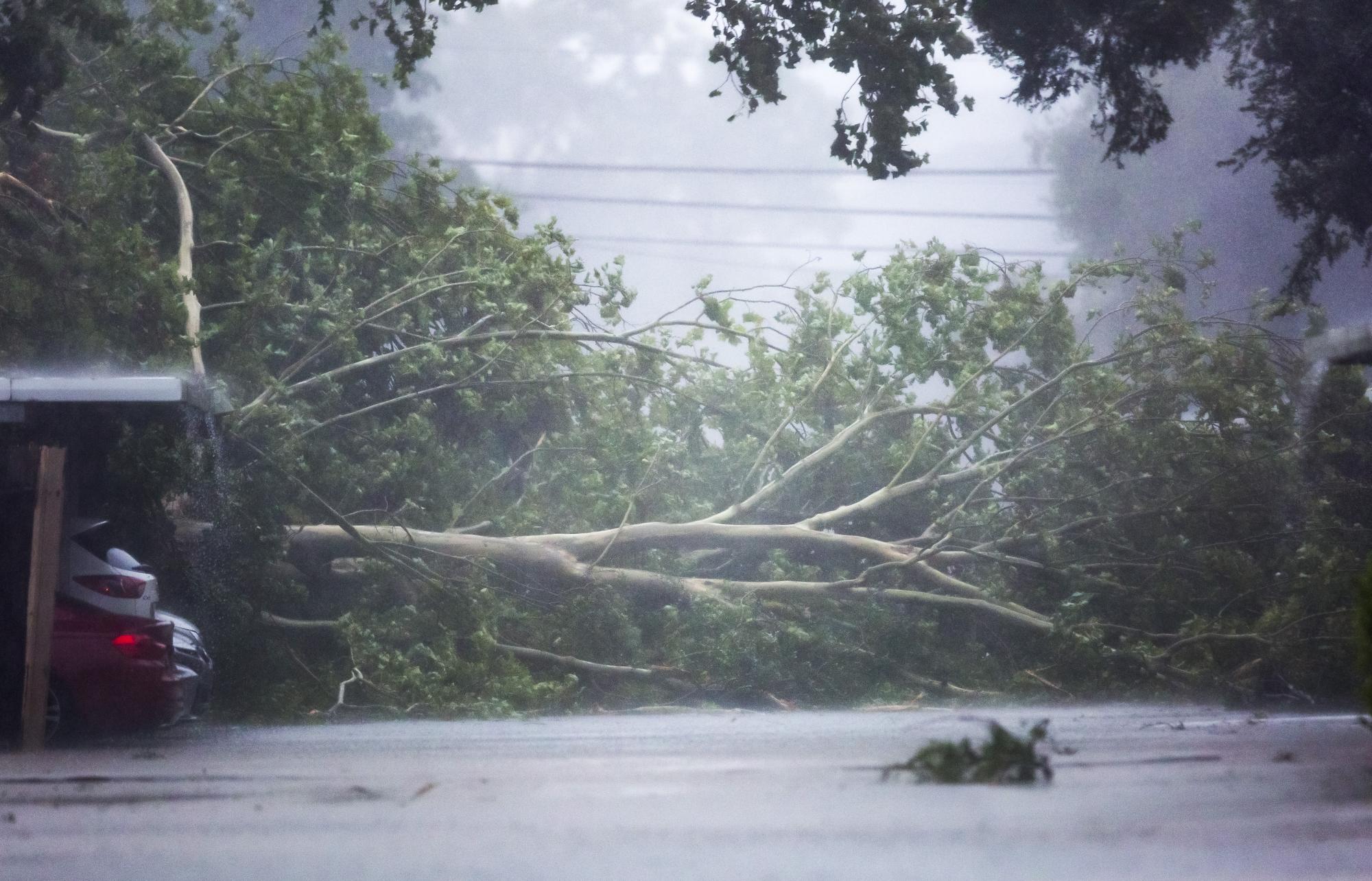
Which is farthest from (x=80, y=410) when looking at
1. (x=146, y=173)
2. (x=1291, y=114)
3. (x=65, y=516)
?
(x=1291, y=114)

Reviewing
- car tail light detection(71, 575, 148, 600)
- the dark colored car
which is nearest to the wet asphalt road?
car tail light detection(71, 575, 148, 600)

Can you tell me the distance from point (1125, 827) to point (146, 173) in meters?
12.0

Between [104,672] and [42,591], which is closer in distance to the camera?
[42,591]

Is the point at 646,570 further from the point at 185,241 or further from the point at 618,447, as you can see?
the point at 185,241

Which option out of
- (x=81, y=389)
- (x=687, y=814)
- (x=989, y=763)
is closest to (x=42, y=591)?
(x=81, y=389)

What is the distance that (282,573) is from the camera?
440 inches

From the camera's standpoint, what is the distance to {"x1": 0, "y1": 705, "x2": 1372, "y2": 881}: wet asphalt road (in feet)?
9.45

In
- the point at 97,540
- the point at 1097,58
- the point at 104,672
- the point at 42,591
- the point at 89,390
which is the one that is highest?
the point at 1097,58

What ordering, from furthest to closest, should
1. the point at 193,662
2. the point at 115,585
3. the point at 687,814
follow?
the point at 193,662 < the point at 115,585 < the point at 687,814

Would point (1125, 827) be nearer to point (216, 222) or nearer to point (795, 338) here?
point (795, 338)

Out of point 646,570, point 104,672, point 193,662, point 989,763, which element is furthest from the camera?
point 646,570

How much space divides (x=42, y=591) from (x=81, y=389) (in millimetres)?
1100

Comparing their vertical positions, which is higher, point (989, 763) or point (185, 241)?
point (185, 241)

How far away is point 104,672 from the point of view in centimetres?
740
